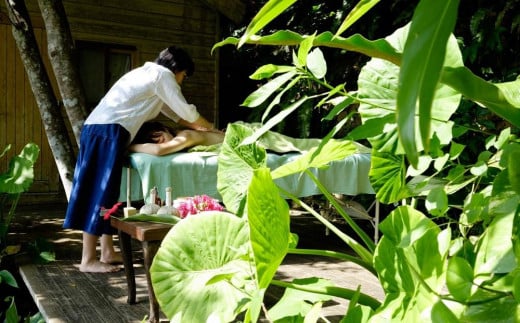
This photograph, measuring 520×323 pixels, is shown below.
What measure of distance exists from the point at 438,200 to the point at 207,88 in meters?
7.43

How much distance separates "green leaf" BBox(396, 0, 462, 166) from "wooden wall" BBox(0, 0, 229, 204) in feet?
21.5

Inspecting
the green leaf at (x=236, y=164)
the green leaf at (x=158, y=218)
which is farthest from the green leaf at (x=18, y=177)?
the green leaf at (x=236, y=164)

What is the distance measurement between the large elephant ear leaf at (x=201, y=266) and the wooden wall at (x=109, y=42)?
5.94 m

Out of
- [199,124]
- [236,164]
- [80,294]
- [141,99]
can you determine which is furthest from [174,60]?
[236,164]

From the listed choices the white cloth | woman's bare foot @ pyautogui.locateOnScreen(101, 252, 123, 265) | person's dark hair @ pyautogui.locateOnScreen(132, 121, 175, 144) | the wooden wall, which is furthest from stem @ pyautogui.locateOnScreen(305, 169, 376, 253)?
the wooden wall

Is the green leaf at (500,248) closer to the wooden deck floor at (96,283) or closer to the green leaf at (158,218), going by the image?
the green leaf at (158,218)

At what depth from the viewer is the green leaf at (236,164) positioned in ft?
3.79

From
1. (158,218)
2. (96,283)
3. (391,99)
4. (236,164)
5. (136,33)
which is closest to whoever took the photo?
(391,99)

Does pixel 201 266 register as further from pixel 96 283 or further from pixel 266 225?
pixel 96 283

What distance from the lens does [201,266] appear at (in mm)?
948

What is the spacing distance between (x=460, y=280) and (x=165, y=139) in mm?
3092

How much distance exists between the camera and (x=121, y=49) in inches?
292

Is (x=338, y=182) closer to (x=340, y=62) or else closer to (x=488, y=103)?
(x=340, y=62)

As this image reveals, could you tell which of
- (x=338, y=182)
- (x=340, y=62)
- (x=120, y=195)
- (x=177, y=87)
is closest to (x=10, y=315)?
(x=120, y=195)
